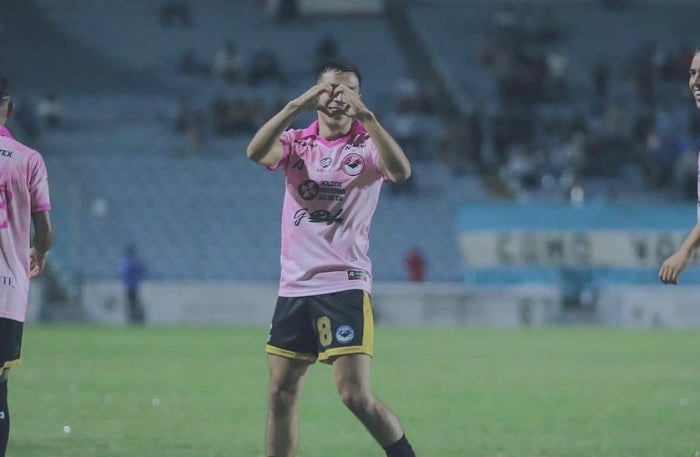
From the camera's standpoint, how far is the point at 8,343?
8.33 m

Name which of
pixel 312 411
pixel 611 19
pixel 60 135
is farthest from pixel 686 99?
pixel 312 411

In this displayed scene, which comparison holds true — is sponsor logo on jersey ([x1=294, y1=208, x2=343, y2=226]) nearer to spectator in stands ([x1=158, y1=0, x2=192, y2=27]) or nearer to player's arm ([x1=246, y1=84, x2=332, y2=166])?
player's arm ([x1=246, y1=84, x2=332, y2=166])

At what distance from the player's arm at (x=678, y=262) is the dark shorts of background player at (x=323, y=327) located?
173cm

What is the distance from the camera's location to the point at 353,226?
334 inches

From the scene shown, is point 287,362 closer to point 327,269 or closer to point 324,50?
point 327,269

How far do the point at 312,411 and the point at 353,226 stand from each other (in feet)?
20.9

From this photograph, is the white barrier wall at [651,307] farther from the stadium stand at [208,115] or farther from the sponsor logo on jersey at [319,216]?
the sponsor logo on jersey at [319,216]

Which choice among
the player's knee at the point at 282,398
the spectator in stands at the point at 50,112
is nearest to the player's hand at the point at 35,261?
the player's knee at the point at 282,398

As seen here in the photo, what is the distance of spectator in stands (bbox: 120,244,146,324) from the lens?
3306 cm

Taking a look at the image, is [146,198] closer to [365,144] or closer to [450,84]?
[450,84]

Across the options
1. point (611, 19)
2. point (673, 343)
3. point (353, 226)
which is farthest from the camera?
point (611, 19)

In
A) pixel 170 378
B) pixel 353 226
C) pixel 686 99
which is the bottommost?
pixel 170 378

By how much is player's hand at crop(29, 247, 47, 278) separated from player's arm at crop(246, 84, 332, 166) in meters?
1.46

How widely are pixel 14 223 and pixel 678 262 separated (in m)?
3.82
